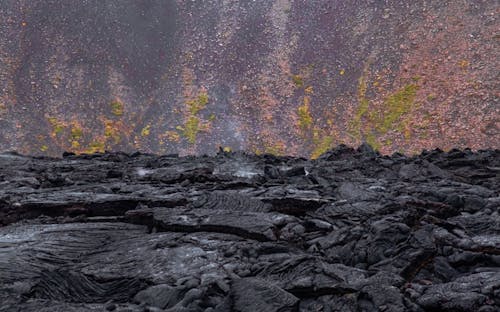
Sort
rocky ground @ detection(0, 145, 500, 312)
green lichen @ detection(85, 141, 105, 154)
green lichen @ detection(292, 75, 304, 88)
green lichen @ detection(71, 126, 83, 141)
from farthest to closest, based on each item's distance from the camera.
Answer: green lichen @ detection(292, 75, 304, 88) < green lichen @ detection(71, 126, 83, 141) < green lichen @ detection(85, 141, 105, 154) < rocky ground @ detection(0, 145, 500, 312)

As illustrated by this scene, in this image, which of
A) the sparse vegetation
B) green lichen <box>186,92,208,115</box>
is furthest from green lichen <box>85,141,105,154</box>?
the sparse vegetation

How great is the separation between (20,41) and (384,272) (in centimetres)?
4957

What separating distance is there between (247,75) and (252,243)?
39.3 m

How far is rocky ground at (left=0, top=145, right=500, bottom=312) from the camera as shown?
30.6 feet

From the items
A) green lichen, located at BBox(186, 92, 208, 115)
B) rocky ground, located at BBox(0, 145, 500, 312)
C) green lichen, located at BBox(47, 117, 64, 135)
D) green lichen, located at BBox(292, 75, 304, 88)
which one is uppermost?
green lichen, located at BBox(292, 75, 304, 88)

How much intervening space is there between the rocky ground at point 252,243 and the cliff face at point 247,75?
26.5m

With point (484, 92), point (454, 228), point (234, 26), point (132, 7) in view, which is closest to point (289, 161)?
point (454, 228)

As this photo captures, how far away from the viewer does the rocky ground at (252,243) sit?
9.32m

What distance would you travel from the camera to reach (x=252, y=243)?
11289 millimetres

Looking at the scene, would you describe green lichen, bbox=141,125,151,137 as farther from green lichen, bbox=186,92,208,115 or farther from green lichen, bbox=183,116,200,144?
green lichen, bbox=186,92,208,115

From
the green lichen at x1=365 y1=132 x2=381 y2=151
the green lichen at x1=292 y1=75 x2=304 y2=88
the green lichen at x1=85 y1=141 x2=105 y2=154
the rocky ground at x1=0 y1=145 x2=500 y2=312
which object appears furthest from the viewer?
the green lichen at x1=292 y1=75 x2=304 y2=88

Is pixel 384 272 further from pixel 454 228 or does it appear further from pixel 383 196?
pixel 383 196

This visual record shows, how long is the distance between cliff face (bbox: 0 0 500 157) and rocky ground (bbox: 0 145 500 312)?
87.0 ft

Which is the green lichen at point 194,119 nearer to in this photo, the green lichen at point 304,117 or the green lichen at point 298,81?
the green lichen at point 304,117
